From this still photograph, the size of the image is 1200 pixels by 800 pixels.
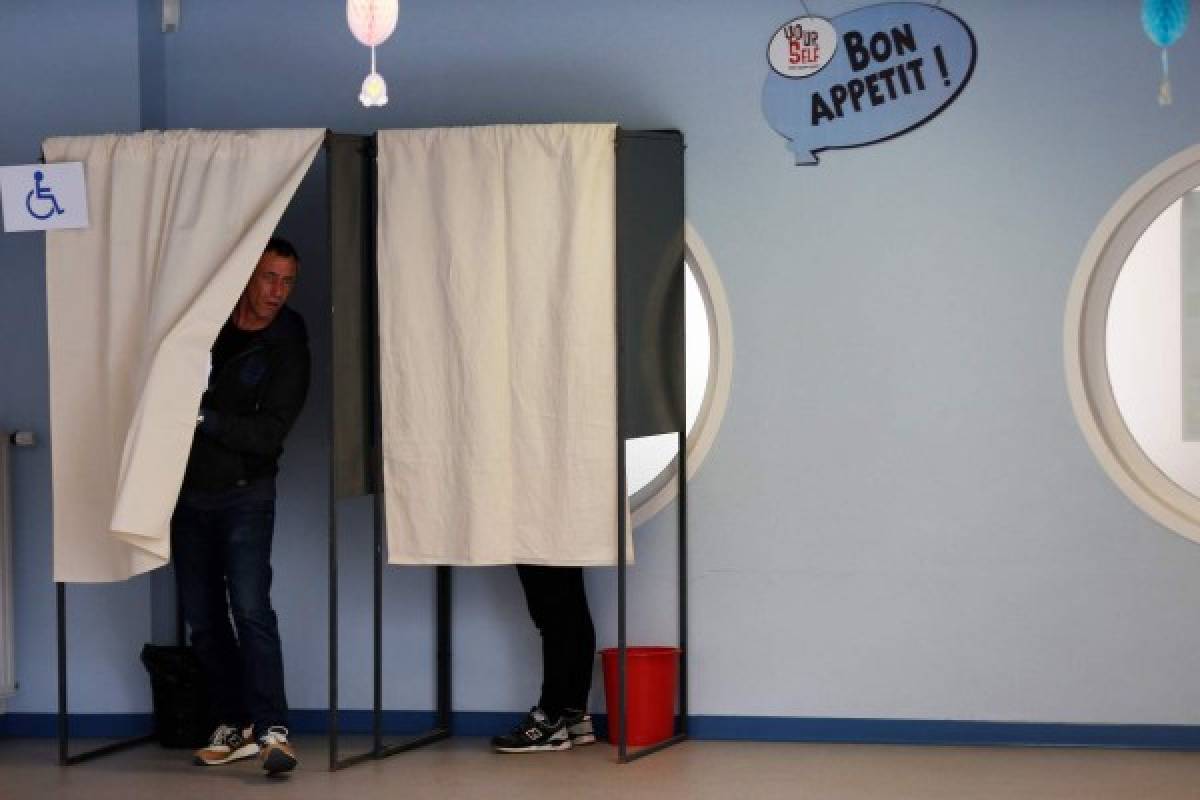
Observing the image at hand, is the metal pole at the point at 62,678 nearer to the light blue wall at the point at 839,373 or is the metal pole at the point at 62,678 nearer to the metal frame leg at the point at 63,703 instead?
the metal frame leg at the point at 63,703

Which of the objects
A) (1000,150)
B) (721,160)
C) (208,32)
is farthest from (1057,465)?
(208,32)

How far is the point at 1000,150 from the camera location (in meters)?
5.34

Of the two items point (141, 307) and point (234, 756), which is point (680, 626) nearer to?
point (234, 756)

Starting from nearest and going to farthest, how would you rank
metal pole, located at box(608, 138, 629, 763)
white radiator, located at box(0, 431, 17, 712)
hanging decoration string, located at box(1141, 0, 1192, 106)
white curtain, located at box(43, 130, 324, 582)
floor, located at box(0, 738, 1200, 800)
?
hanging decoration string, located at box(1141, 0, 1192, 106), floor, located at box(0, 738, 1200, 800), white curtain, located at box(43, 130, 324, 582), metal pole, located at box(608, 138, 629, 763), white radiator, located at box(0, 431, 17, 712)

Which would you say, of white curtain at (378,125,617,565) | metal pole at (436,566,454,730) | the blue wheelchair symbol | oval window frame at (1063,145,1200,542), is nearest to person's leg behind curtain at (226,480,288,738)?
white curtain at (378,125,617,565)

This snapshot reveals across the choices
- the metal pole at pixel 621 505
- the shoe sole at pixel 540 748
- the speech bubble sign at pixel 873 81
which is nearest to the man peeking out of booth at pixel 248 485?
the shoe sole at pixel 540 748

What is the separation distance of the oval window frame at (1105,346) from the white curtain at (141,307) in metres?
2.31

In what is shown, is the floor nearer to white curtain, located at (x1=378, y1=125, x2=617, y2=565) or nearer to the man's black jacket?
white curtain, located at (x1=378, y1=125, x2=617, y2=565)

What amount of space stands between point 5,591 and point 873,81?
3145 mm

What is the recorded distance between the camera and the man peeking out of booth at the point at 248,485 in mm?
5098

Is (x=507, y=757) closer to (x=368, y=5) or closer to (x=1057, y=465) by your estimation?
(x=1057, y=465)

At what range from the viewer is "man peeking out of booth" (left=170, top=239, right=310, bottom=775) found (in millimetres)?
5098

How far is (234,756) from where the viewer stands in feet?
17.0

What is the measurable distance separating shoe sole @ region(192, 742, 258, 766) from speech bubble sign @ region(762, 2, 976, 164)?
241 centimetres
